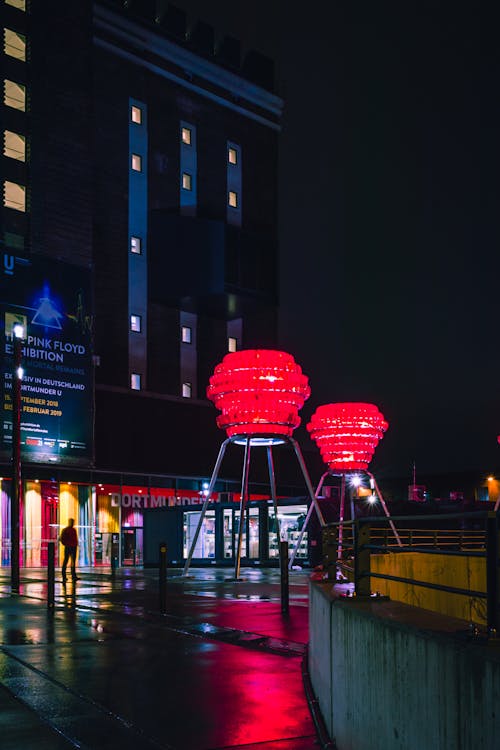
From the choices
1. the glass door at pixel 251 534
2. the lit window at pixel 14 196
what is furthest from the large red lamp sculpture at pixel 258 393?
the lit window at pixel 14 196

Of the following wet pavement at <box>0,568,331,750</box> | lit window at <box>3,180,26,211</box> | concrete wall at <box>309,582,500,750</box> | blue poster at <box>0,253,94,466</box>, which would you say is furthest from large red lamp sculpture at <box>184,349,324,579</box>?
lit window at <box>3,180,26,211</box>

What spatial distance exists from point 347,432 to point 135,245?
1162 inches

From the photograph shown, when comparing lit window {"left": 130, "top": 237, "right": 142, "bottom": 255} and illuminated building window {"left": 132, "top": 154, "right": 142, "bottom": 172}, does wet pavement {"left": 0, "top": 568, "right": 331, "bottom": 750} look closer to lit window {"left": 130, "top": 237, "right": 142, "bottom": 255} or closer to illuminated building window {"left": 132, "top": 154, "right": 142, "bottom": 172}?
lit window {"left": 130, "top": 237, "right": 142, "bottom": 255}

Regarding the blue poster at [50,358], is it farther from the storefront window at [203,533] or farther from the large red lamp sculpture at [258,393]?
the large red lamp sculpture at [258,393]

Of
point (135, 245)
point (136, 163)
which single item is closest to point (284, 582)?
point (135, 245)

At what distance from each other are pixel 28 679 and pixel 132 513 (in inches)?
1828

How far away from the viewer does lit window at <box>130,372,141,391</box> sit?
57919 mm

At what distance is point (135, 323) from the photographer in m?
58.8

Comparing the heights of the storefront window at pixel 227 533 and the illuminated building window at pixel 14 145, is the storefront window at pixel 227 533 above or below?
below

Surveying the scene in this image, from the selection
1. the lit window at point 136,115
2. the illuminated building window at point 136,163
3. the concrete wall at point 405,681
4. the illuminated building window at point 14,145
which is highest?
the lit window at point 136,115

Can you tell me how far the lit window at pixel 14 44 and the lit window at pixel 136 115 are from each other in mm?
10539

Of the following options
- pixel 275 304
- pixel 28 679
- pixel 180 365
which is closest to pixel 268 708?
pixel 28 679

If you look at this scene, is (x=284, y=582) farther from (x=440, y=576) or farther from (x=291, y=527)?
(x=291, y=527)

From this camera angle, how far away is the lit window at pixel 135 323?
192 feet
